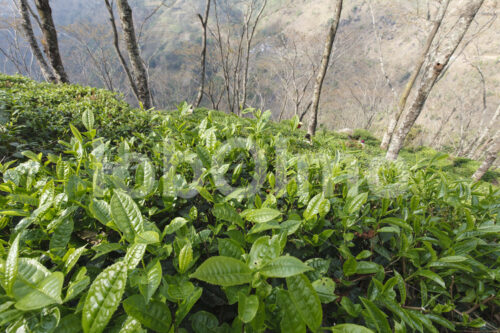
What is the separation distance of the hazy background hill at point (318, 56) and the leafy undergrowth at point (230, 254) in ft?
32.9

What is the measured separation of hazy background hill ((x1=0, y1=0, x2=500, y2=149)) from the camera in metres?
15.2

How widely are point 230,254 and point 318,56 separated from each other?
62.5 feet

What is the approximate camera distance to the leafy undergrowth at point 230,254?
58 centimetres

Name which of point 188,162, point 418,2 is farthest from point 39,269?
point 418,2

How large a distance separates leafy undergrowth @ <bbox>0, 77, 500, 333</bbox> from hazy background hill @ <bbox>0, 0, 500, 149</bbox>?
10015mm

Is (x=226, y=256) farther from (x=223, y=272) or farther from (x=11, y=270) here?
(x=11, y=270)

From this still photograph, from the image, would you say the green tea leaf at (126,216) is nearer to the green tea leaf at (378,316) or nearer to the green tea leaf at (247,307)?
the green tea leaf at (247,307)

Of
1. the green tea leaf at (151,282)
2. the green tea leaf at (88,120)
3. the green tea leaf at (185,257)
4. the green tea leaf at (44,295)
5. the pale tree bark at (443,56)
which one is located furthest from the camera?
the pale tree bark at (443,56)

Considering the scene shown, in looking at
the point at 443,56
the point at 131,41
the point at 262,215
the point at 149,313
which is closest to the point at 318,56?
the point at 443,56

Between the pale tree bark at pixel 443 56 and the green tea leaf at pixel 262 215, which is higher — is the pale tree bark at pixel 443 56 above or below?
above

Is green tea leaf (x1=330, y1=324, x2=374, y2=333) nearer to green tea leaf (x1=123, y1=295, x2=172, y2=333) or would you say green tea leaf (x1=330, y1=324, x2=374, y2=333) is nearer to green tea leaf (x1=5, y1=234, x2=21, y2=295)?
green tea leaf (x1=123, y1=295, x2=172, y2=333)

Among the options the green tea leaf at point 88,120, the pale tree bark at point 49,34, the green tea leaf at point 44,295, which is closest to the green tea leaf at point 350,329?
the green tea leaf at point 44,295

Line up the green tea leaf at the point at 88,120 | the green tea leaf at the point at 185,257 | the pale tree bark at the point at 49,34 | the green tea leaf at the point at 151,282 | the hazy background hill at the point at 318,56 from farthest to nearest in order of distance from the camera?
the hazy background hill at the point at 318,56 < the pale tree bark at the point at 49,34 < the green tea leaf at the point at 88,120 < the green tea leaf at the point at 185,257 < the green tea leaf at the point at 151,282

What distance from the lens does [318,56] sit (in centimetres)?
1703
